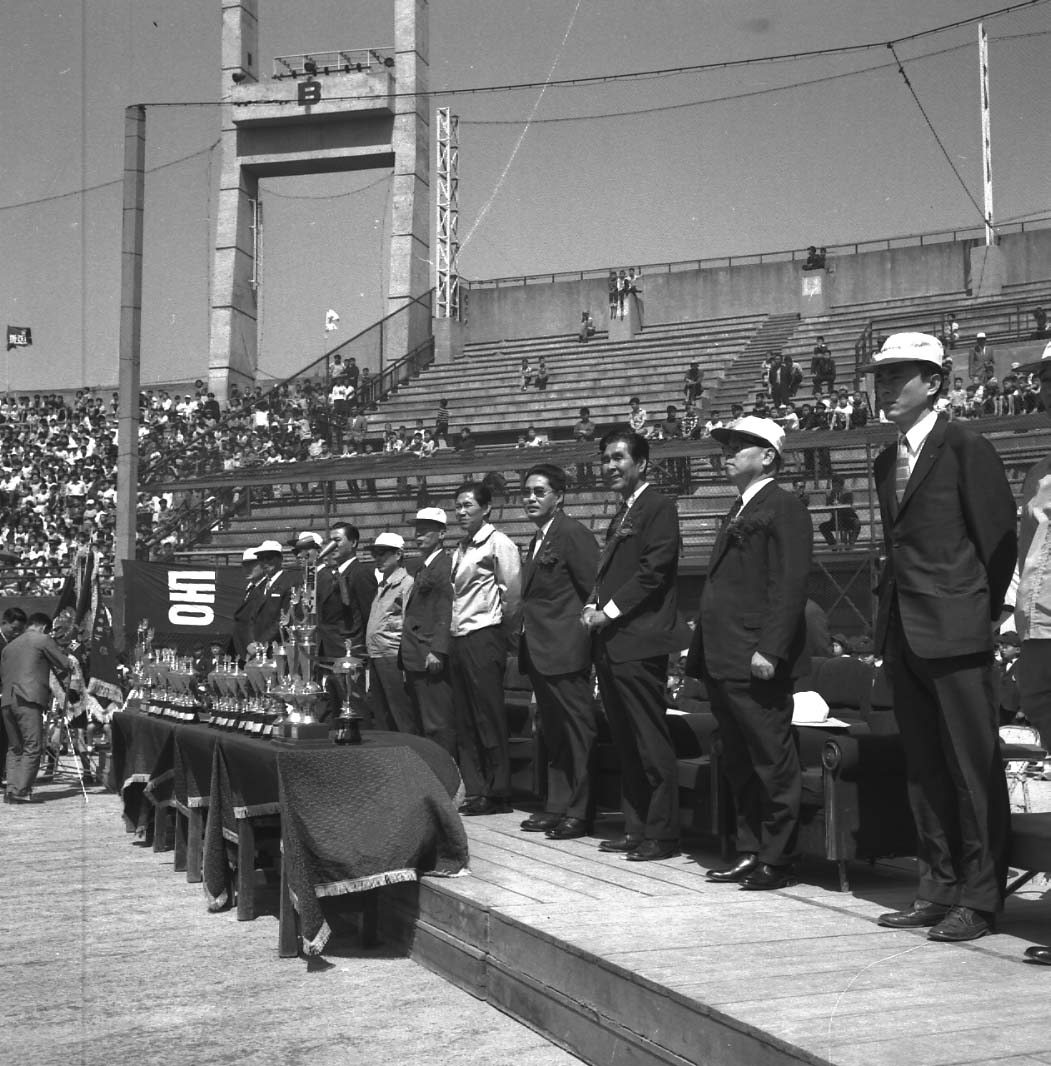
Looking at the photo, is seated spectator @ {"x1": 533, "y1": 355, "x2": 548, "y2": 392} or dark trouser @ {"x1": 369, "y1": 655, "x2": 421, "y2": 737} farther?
seated spectator @ {"x1": 533, "y1": 355, "x2": 548, "y2": 392}

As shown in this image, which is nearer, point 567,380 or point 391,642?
point 391,642

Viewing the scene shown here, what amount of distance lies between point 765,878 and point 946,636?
1304 millimetres

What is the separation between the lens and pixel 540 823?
6.94 meters

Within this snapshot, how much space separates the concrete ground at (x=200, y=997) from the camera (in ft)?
14.1

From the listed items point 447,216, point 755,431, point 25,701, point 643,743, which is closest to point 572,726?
point 643,743

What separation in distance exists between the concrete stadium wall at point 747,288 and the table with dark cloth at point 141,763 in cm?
2404

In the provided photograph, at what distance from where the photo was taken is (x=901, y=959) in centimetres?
400

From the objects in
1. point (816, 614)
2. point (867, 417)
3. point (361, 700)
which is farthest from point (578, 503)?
point (816, 614)

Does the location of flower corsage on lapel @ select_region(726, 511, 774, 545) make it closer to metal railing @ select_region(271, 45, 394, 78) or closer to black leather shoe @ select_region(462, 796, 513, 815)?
black leather shoe @ select_region(462, 796, 513, 815)

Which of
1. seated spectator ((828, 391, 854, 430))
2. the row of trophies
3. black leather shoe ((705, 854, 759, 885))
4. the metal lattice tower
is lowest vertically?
black leather shoe ((705, 854, 759, 885))

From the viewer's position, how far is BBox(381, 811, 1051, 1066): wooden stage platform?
329cm

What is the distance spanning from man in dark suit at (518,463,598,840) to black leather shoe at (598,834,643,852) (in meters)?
0.35

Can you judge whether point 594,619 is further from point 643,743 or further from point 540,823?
point 540,823

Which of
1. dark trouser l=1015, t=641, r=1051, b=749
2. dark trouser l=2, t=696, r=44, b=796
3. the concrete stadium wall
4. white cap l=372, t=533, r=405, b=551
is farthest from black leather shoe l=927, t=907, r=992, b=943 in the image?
the concrete stadium wall
